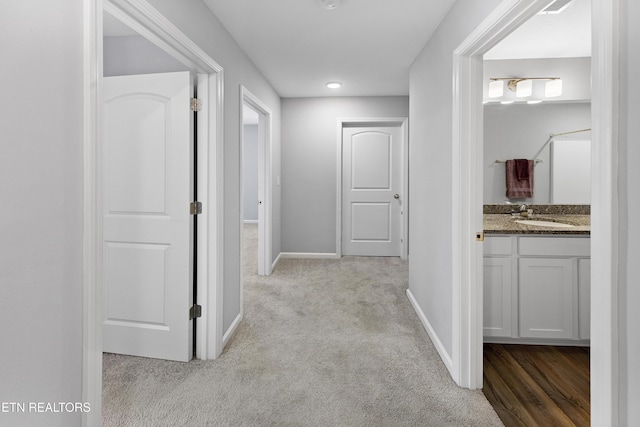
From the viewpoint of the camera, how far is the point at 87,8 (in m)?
1.14

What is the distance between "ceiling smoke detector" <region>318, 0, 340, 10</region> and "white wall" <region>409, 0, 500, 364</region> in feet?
2.44

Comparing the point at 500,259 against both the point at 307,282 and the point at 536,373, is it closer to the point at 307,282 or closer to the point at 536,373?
the point at 536,373

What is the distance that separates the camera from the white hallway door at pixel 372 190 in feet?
16.3

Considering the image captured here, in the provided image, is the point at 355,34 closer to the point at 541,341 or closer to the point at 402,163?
the point at 402,163

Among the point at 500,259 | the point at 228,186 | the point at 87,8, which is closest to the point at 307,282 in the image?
the point at 228,186

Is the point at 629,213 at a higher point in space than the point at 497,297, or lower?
higher

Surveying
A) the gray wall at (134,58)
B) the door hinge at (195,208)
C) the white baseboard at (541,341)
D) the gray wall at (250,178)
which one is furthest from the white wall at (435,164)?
the gray wall at (250,178)

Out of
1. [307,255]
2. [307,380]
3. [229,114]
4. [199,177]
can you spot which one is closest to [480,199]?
[307,380]

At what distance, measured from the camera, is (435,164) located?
7.97ft

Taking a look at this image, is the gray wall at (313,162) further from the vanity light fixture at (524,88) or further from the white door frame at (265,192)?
the vanity light fixture at (524,88)

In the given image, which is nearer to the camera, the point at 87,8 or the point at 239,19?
the point at 87,8

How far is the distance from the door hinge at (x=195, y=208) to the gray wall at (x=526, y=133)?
243 cm

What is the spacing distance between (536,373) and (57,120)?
273cm

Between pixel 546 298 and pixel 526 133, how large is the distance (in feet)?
4.75
